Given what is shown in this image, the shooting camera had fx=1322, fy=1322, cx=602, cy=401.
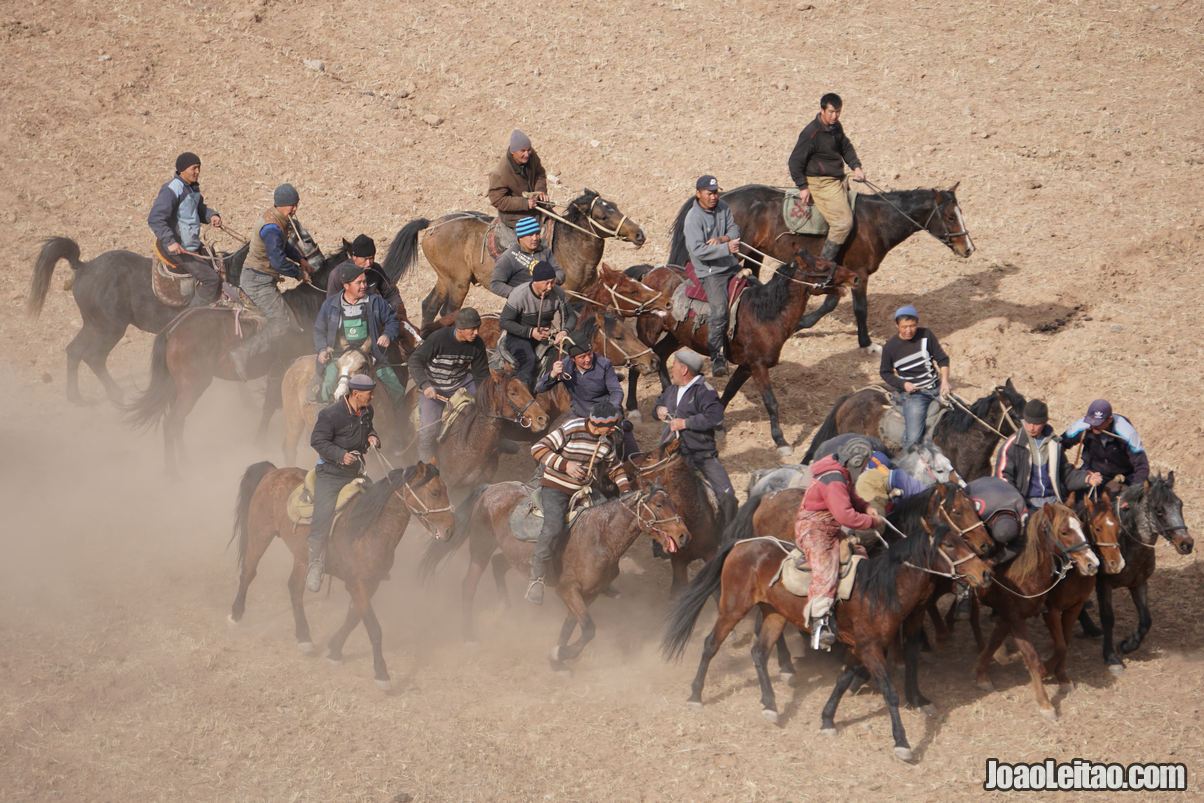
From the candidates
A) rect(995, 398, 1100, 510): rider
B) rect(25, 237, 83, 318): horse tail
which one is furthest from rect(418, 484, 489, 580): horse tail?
rect(25, 237, 83, 318): horse tail

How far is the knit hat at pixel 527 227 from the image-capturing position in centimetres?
1596

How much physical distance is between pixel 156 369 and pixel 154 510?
184 centimetres

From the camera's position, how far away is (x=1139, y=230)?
21.5m

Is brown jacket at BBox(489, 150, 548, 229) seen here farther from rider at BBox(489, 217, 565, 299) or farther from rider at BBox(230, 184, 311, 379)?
rider at BBox(230, 184, 311, 379)

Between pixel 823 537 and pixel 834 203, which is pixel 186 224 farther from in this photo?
pixel 823 537

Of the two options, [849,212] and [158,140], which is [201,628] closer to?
[849,212]

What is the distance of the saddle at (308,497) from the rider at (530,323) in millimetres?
2943

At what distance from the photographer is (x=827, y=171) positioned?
1841cm

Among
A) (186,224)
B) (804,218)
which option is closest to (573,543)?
(186,224)

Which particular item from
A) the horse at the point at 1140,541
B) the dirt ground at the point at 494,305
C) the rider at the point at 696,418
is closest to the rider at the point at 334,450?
the dirt ground at the point at 494,305

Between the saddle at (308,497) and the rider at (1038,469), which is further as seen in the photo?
the rider at (1038,469)

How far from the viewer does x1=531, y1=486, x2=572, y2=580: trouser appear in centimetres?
1245

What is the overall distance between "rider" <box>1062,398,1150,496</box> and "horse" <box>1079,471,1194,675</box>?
457mm

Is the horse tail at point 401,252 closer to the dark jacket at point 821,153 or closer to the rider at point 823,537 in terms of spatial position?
the dark jacket at point 821,153
